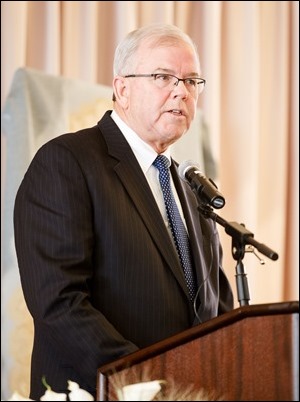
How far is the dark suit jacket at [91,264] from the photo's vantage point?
2.40 meters

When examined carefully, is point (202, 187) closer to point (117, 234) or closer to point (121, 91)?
point (117, 234)

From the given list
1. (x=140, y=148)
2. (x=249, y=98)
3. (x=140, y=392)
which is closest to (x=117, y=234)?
(x=140, y=148)

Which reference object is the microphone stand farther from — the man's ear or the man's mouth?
the man's ear

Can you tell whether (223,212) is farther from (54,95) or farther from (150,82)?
(150,82)

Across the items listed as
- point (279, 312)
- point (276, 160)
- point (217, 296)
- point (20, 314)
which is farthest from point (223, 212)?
point (279, 312)

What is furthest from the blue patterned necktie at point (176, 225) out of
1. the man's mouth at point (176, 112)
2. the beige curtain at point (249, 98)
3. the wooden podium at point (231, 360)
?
the beige curtain at point (249, 98)

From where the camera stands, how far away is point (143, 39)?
286 centimetres

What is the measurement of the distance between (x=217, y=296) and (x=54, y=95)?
5.24 ft

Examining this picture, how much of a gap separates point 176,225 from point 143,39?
1.95ft

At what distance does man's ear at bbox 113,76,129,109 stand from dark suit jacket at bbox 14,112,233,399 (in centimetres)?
19

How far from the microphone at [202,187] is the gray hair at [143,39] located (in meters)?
0.46

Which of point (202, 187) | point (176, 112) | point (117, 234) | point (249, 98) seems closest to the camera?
point (202, 187)

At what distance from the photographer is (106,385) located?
5.75ft

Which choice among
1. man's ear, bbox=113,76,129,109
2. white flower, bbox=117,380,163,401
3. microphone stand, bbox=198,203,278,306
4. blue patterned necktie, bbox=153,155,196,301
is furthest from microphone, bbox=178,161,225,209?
white flower, bbox=117,380,163,401
